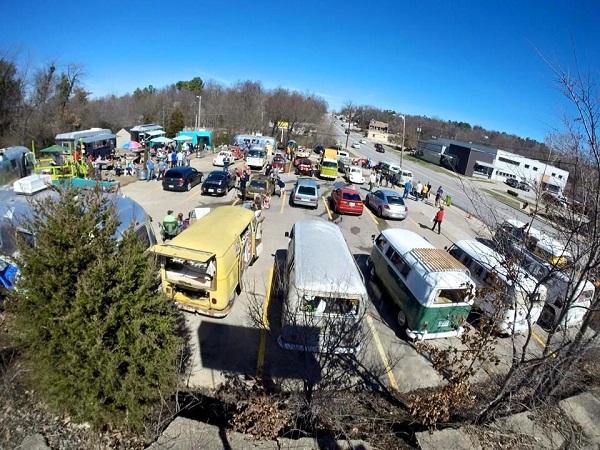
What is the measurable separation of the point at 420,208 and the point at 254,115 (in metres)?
53.1

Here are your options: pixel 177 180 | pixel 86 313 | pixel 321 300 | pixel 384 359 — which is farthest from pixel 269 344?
pixel 177 180

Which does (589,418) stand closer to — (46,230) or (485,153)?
(46,230)

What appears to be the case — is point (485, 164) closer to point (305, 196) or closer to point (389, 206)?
point (389, 206)

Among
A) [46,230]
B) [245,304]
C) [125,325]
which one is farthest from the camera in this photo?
[245,304]

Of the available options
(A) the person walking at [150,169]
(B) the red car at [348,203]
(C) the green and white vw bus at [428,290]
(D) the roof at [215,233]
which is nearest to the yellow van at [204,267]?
(D) the roof at [215,233]

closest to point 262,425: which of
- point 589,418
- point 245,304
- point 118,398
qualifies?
point 118,398

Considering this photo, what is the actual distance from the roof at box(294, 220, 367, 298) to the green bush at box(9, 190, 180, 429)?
3.44m

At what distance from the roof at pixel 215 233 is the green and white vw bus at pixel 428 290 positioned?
186 inches

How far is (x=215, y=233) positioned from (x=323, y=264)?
3005 mm

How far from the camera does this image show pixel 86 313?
3891 mm

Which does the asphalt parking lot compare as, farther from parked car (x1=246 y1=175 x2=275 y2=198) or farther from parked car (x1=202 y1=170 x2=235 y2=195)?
parked car (x1=202 y1=170 x2=235 y2=195)

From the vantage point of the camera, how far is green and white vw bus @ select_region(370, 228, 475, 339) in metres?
8.23

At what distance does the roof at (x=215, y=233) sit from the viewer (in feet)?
26.2

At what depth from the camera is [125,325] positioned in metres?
4.11
